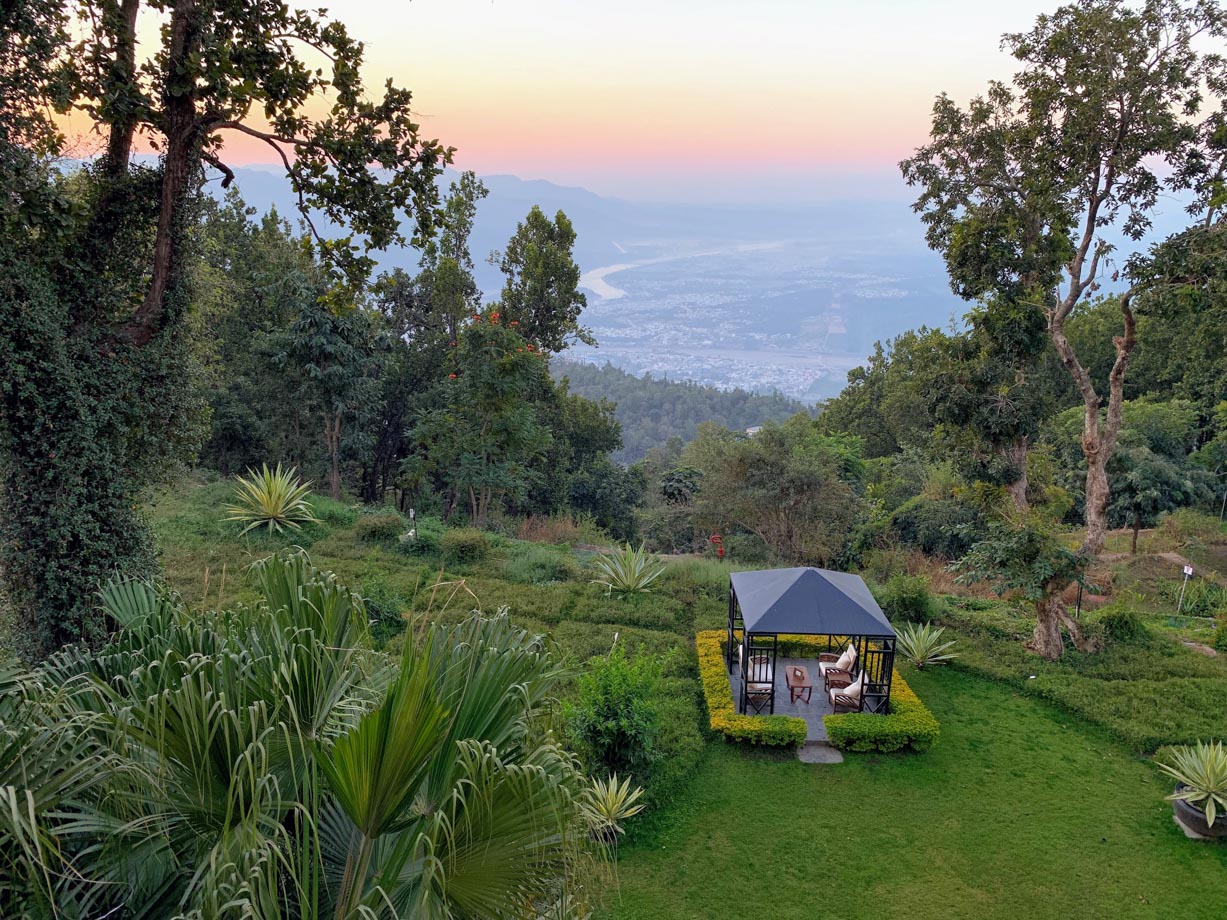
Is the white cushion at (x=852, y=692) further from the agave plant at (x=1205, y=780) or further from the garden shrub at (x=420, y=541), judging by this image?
the garden shrub at (x=420, y=541)

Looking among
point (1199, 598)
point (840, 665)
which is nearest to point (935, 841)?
point (840, 665)

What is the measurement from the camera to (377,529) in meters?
15.0

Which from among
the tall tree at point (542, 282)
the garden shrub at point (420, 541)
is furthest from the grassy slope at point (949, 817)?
the tall tree at point (542, 282)

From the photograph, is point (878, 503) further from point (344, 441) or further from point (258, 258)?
point (258, 258)

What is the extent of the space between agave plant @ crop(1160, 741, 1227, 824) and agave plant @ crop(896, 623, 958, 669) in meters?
3.57

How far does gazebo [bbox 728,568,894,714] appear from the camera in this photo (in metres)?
9.53

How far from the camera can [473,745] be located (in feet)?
10.2

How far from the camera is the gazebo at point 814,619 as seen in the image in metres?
9.53

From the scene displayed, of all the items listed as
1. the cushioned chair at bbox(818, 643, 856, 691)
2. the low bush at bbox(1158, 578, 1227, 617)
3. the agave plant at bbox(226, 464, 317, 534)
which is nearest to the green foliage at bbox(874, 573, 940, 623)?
the cushioned chair at bbox(818, 643, 856, 691)

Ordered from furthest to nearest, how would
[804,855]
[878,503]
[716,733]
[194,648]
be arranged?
[878,503] < [716,733] < [804,855] < [194,648]

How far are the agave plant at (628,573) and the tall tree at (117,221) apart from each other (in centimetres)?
718

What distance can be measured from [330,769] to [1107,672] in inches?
449

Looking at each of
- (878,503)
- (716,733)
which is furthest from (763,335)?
(716,733)

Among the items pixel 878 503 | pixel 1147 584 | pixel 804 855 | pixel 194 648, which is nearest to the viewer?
pixel 194 648
